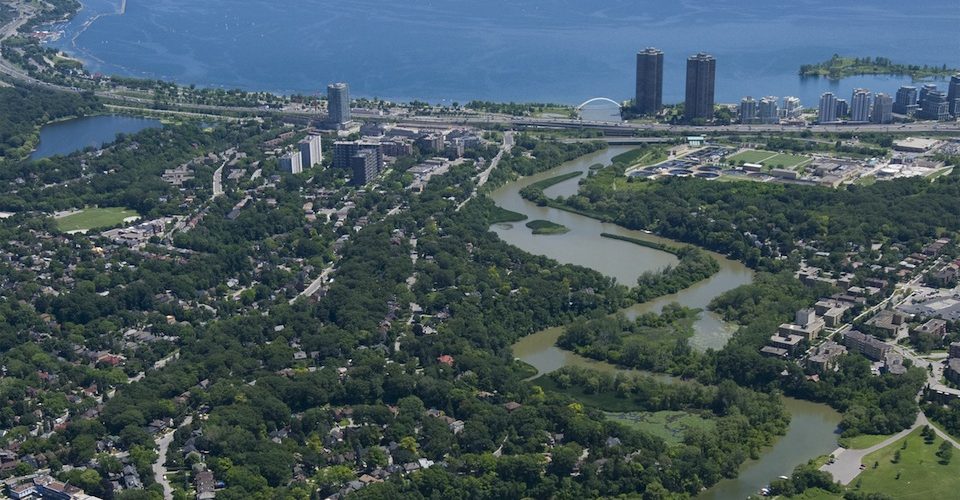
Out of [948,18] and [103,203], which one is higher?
[948,18]

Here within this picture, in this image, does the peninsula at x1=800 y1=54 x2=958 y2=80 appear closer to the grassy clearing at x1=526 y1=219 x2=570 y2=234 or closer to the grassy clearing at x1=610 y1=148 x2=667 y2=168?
the grassy clearing at x1=610 y1=148 x2=667 y2=168

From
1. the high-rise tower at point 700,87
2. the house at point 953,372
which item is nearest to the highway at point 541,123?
the high-rise tower at point 700,87

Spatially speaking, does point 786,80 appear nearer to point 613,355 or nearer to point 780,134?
point 780,134

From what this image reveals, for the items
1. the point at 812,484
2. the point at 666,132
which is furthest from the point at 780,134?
the point at 812,484

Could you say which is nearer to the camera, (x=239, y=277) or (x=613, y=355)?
(x=613, y=355)

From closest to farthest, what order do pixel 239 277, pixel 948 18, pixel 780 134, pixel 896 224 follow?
1. pixel 239 277
2. pixel 896 224
3. pixel 780 134
4. pixel 948 18

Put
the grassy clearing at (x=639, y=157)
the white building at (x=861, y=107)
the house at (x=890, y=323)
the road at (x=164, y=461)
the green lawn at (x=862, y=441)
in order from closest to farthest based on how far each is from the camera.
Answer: the road at (x=164, y=461), the green lawn at (x=862, y=441), the house at (x=890, y=323), the grassy clearing at (x=639, y=157), the white building at (x=861, y=107)

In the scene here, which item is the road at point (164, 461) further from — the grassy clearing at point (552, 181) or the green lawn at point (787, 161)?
the green lawn at point (787, 161)
